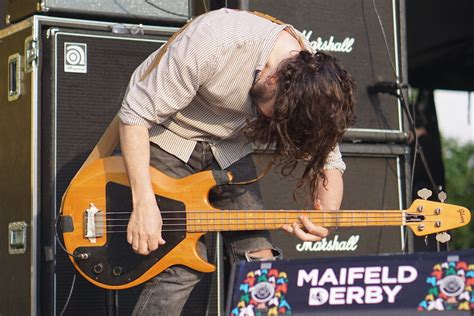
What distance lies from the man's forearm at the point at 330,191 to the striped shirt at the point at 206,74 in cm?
35

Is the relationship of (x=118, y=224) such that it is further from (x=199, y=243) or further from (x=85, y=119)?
(x=85, y=119)

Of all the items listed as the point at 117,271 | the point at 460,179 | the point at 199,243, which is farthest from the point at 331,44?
the point at 460,179

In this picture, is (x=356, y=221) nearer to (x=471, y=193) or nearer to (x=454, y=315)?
(x=454, y=315)

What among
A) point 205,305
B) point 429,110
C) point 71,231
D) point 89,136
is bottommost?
point 205,305

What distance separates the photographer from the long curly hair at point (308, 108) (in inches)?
110

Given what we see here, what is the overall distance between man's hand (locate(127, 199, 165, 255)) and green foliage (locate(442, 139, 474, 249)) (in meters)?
10.1

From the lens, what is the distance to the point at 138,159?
286 centimetres

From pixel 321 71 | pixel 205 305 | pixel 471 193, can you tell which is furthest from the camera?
pixel 471 193

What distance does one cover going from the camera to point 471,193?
1380 centimetres

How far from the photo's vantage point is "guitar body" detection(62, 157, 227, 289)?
3.02m

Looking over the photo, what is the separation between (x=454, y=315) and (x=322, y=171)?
1053 mm

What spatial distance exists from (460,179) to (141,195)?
1143 centimetres

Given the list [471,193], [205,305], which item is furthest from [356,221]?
[471,193]

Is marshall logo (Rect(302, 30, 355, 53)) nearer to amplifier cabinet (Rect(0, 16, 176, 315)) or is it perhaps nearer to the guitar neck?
amplifier cabinet (Rect(0, 16, 176, 315))
